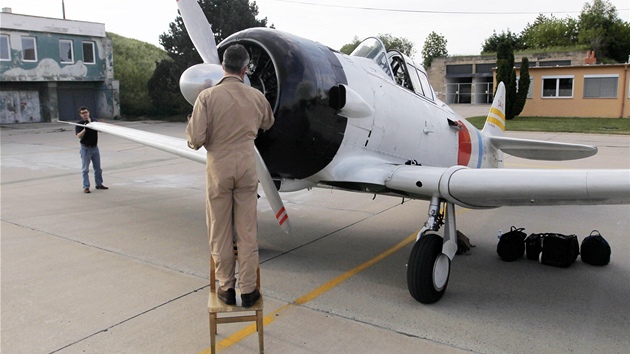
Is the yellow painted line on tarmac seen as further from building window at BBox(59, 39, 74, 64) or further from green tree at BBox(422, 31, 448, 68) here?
green tree at BBox(422, 31, 448, 68)

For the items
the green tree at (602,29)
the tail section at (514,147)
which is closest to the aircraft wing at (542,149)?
the tail section at (514,147)

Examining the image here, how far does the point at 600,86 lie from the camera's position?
31625 millimetres

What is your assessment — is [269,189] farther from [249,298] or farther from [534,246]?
[534,246]

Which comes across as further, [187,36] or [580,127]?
[187,36]

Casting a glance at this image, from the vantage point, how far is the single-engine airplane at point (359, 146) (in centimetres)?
440

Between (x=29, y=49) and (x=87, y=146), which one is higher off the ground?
(x=29, y=49)

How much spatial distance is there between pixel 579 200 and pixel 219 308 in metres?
3.15

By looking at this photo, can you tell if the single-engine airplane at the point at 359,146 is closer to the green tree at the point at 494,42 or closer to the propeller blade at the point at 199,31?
the propeller blade at the point at 199,31

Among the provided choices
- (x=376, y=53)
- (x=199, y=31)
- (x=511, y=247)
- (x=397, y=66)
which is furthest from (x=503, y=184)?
(x=199, y=31)

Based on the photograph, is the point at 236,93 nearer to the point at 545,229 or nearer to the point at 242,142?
the point at 242,142

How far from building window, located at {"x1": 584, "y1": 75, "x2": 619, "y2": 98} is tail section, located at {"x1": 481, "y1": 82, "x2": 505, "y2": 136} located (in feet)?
88.2

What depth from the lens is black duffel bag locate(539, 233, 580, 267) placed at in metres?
5.71

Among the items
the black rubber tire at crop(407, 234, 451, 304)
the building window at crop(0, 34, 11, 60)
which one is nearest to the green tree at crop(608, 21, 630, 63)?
the building window at crop(0, 34, 11, 60)

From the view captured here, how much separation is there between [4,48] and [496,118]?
29665 mm
